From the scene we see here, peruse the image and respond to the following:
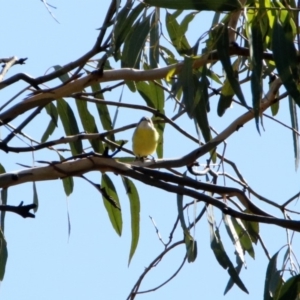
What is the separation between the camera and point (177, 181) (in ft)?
5.04

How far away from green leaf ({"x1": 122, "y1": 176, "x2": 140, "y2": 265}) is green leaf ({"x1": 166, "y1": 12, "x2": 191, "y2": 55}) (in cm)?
41

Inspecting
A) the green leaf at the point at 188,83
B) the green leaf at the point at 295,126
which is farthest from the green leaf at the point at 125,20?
the green leaf at the point at 295,126

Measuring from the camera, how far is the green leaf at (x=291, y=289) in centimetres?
185

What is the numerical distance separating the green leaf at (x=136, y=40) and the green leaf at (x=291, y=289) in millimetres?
612

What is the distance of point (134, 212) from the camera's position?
88.7 inches

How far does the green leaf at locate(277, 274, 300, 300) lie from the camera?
1.85m

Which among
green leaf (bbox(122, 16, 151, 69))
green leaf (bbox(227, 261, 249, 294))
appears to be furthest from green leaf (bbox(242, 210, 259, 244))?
green leaf (bbox(122, 16, 151, 69))

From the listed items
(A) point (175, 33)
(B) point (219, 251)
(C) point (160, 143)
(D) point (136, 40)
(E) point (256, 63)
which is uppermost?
(A) point (175, 33)

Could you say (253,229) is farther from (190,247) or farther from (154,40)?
(154,40)

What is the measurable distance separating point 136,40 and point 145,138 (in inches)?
33.4

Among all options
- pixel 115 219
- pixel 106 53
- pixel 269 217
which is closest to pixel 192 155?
pixel 269 217

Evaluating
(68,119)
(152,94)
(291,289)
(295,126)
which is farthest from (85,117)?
(291,289)

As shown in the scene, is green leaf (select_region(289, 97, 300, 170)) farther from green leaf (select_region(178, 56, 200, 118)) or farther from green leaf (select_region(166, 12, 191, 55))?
green leaf (select_region(166, 12, 191, 55))

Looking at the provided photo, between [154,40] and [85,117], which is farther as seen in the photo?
[85,117]
